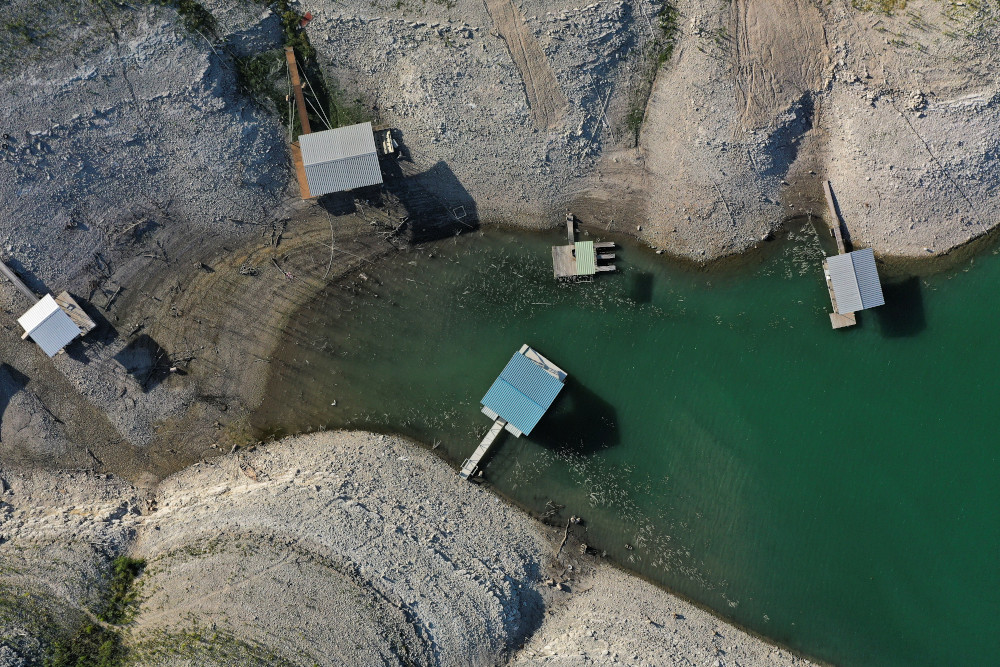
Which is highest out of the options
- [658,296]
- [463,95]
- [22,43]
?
[22,43]

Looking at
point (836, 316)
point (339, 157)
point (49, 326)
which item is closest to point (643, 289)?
→ point (836, 316)

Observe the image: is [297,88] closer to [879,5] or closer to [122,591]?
[122,591]

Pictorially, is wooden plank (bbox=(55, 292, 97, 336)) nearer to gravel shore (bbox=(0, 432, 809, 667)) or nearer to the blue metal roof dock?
gravel shore (bbox=(0, 432, 809, 667))

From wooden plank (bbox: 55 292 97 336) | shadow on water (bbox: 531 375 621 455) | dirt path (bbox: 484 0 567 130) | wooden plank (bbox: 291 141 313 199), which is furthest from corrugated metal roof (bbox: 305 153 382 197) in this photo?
shadow on water (bbox: 531 375 621 455)

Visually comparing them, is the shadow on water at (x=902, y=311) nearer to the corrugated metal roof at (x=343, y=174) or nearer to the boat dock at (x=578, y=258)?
the boat dock at (x=578, y=258)

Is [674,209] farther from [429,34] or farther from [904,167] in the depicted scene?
[429,34]

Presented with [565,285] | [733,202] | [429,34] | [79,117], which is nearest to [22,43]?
[79,117]
